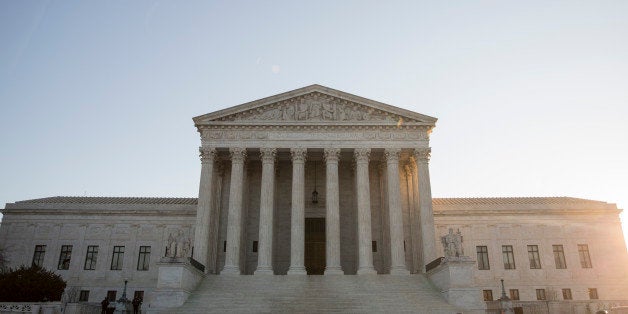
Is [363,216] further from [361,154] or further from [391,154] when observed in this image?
[391,154]

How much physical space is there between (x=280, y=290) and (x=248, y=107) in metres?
14.4

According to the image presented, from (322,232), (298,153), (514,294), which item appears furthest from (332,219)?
(514,294)

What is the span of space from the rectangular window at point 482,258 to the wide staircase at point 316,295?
1288 centimetres

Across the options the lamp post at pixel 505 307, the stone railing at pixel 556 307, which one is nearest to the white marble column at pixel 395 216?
the stone railing at pixel 556 307

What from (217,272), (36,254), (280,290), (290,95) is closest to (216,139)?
Answer: (290,95)

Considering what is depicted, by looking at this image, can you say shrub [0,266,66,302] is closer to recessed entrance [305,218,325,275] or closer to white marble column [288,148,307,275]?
white marble column [288,148,307,275]

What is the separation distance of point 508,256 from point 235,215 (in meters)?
25.1

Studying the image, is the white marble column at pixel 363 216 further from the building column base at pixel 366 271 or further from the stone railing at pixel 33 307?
the stone railing at pixel 33 307

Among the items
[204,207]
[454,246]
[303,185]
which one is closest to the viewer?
[454,246]

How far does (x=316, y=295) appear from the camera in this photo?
29.4 m

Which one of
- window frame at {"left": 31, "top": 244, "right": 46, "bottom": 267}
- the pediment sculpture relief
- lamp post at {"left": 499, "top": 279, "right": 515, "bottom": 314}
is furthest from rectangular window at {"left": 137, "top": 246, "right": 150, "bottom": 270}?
lamp post at {"left": 499, "top": 279, "right": 515, "bottom": 314}

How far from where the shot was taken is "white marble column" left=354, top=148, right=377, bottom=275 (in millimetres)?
34719

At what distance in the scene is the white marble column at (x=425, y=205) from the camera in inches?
1383

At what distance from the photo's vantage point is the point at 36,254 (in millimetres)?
44031
